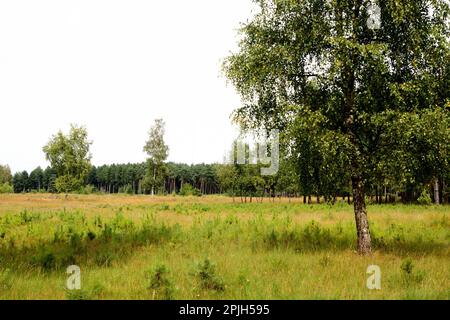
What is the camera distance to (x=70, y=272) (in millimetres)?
10344

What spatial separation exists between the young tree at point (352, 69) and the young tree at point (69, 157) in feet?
197

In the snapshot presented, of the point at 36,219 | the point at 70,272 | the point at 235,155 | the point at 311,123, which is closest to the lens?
the point at 70,272

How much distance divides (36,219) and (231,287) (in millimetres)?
17961

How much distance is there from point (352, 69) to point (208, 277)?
8.23 metres

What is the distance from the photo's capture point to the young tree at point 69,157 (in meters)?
66.9

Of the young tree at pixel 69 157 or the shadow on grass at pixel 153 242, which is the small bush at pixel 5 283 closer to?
the shadow on grass at pixel 153 242

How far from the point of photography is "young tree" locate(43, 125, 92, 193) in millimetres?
66869

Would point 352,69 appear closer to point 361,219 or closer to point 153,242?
point 361,219

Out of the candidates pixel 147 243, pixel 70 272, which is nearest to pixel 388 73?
pixel 147 243

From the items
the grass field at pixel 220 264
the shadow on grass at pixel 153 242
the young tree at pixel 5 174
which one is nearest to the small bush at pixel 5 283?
the grass field at pixel 220 264

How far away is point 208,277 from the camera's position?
8.87m

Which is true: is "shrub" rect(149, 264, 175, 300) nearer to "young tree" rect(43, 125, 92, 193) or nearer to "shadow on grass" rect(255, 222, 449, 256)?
"shadow on grass" rect(255, 222, 449, 256)

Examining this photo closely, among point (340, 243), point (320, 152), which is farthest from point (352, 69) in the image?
point (340, 243)
